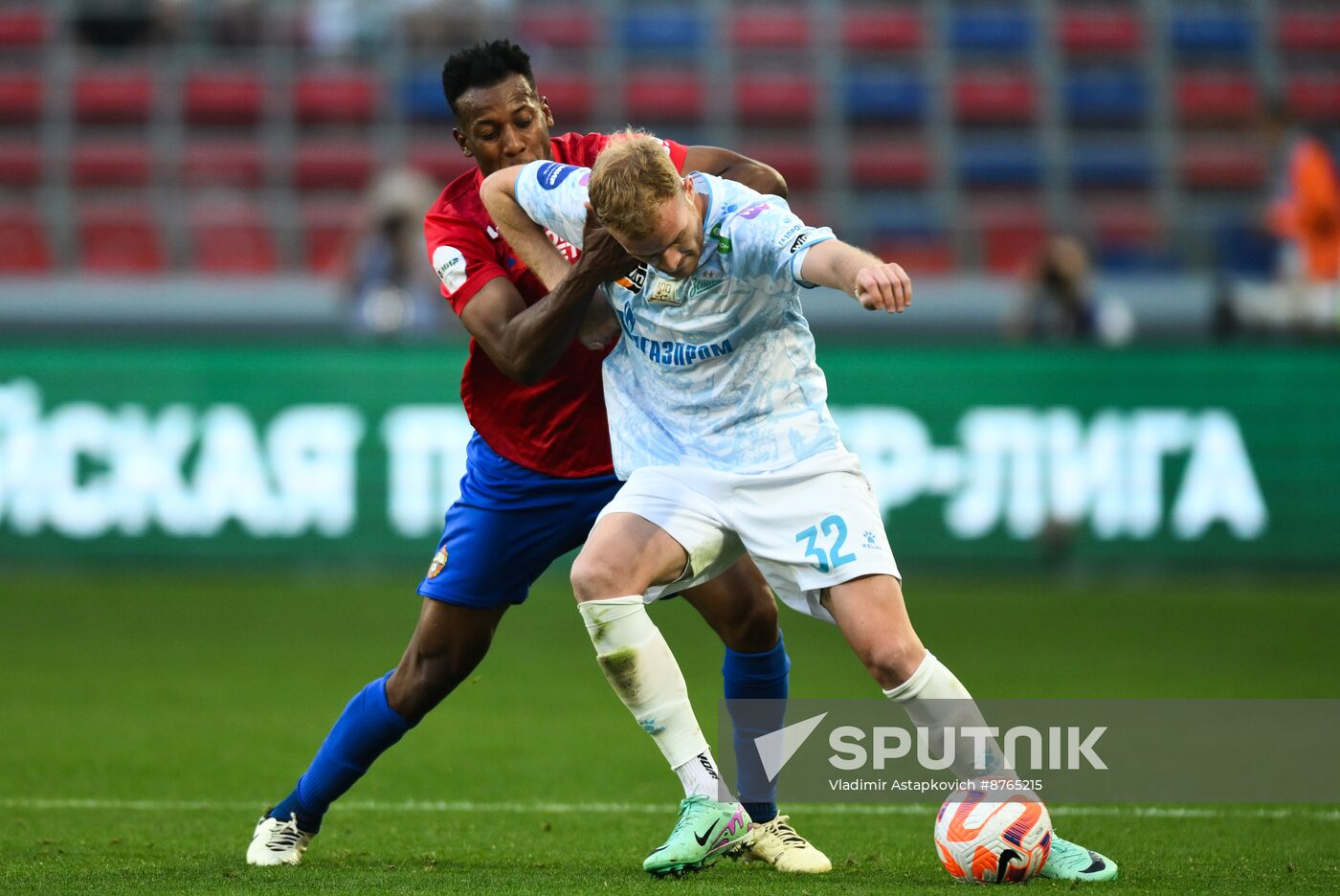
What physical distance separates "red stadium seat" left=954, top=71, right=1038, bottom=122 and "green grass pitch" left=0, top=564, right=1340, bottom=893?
673cm

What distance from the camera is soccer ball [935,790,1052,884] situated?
3.94m

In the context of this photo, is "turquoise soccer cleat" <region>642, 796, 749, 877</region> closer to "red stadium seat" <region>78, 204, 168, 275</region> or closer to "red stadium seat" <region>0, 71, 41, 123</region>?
"red stadium seat" <region>78, 204, 168, 275</region>

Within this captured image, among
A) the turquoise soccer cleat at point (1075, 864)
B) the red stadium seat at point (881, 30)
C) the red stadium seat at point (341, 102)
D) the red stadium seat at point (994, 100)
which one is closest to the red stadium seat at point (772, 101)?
the red stadium seat at point (881, 30)

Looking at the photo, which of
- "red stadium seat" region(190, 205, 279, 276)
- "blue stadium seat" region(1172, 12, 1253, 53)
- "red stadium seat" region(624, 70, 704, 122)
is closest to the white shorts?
"red stadium seat" region(190, 205, 279, 276)

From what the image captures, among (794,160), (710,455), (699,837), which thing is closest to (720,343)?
(710,455)

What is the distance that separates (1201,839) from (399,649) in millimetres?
4614

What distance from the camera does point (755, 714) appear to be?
4.57 meters

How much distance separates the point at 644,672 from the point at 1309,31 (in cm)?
1460

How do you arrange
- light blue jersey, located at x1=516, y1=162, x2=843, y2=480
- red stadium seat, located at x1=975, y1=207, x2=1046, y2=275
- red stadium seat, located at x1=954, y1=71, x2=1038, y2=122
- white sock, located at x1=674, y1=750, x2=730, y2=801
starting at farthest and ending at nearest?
red stadium seat, located at x1=954, y1=71, x2=1038, y2=122 < red stadium seat, located at x1=975, y1=207, x2=1046, y2=275 < white sock, located at x1=674, y1=750, x2=730, y2=801 < light blue jersey, located at x1=516, y1=162, x2=843, y2=480

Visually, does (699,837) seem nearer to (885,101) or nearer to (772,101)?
(772,101)

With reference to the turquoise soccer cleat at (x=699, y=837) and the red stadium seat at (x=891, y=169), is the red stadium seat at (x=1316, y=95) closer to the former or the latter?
the red stadium seat at (x=891, y=169)

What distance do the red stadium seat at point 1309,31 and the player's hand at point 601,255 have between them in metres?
14.2

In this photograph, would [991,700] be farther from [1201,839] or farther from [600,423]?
[600,423]

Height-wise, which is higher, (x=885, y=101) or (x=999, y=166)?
(x=885, y=101)
